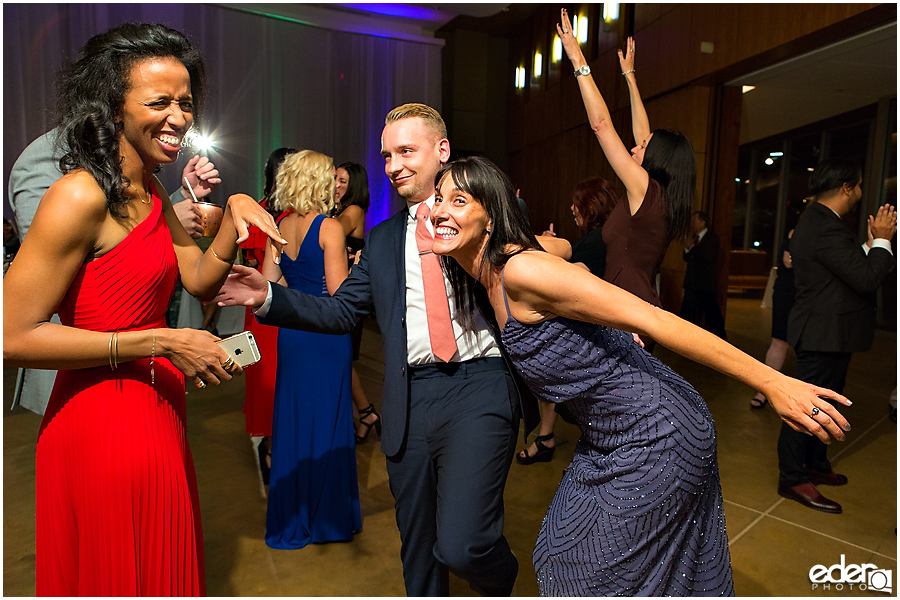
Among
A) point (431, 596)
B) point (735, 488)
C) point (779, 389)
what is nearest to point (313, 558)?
point (431, 596)

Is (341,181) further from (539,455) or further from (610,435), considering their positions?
(610,435)

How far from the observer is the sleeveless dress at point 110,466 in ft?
4.28

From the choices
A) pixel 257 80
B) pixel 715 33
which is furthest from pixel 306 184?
pixel 257 80

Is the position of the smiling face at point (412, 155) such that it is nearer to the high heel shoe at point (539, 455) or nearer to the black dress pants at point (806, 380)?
the high heel shoe at point (539, 455)

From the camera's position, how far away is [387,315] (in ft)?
6.38

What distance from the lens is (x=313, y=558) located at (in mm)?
2617

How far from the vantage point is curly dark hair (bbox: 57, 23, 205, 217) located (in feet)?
4.25

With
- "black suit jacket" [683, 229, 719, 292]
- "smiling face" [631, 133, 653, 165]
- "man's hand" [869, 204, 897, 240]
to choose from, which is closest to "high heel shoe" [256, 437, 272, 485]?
"smiling face" [631, 133, 653, 165]

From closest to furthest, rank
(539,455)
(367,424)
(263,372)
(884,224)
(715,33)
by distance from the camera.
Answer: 1. (884,224)
2. (263,372)
3. (539,455)
4. (367,424)
5. (715,33)

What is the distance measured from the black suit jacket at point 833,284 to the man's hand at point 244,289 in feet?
9.46

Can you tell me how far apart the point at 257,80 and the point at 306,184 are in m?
8.27

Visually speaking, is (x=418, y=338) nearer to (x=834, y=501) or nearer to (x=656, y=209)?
(x=656, y=209)

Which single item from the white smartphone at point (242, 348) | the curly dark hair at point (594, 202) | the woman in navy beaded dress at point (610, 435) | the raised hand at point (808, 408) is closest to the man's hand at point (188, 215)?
the white smartphone at point (242, 348)

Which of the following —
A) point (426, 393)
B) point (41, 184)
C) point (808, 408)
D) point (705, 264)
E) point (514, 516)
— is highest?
point (41, 184)
